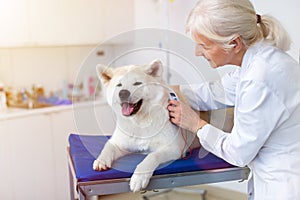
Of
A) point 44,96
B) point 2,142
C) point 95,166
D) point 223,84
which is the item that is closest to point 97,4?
point 44,96

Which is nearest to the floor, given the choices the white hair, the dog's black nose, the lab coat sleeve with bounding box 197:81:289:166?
the dog's black nose

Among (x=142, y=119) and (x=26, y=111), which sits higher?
(x=142, y=119)

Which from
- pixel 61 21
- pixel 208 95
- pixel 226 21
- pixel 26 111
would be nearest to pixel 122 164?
pixel 208 95

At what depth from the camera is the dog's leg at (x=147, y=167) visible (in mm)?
1192

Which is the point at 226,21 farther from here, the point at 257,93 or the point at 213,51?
the point at 257,93

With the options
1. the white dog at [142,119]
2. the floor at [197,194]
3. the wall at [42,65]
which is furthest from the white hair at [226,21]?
the floor at [197,194]

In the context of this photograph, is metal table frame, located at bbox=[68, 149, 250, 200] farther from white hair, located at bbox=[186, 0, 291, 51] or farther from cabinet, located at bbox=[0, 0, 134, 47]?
cabinet, located at bbox=[0, 0, 134, 47]

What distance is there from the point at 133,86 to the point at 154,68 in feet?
0.34

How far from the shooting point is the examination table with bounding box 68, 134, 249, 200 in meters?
1.19

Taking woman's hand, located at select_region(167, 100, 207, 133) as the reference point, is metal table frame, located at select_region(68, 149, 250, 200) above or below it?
below

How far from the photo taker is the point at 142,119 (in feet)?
4.33

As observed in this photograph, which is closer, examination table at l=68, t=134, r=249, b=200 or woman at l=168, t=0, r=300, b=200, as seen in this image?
woman at l=168, t=0, r=300, b=200

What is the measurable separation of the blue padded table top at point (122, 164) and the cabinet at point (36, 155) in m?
0.83

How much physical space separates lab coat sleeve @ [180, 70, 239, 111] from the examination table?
7.5 inches
